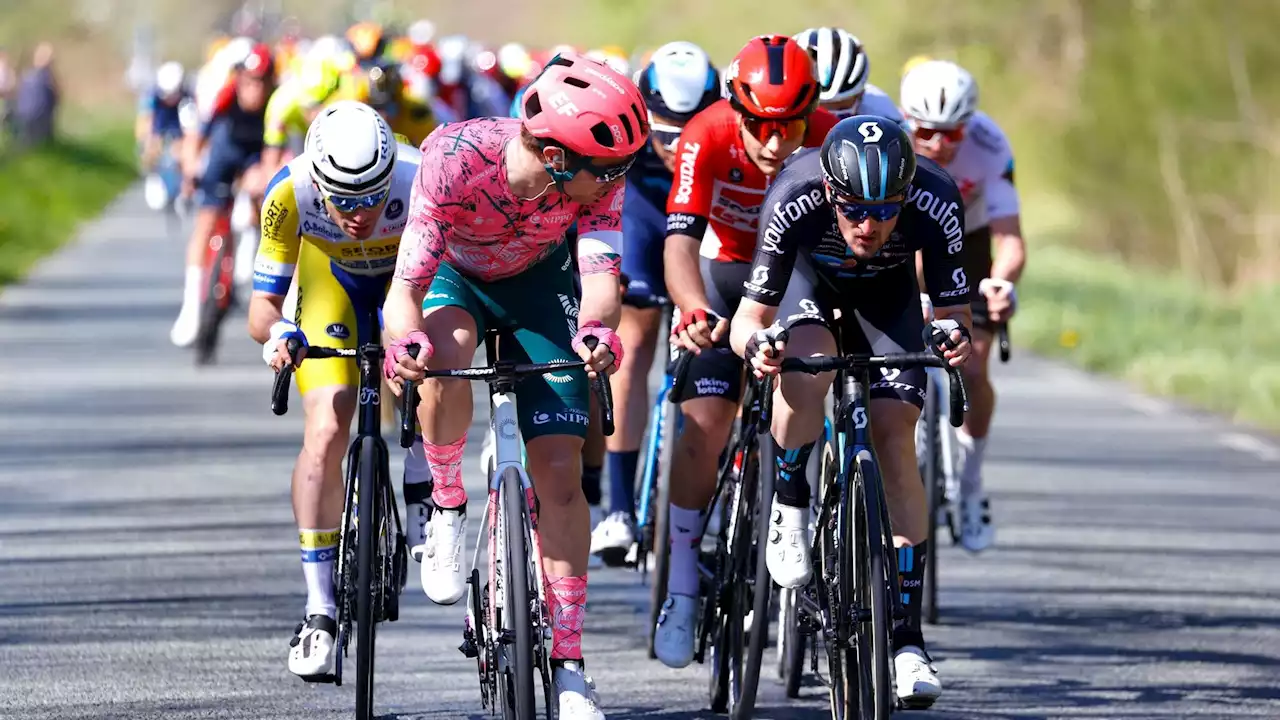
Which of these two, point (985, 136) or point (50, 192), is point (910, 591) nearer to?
point (985, 136)

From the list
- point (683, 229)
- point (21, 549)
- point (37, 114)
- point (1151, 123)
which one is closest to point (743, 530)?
point (683, 229)

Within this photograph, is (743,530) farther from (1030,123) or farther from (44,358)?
(1030,123)

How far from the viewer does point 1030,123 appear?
107ft

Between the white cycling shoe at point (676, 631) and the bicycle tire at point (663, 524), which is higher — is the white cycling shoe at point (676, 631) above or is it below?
below

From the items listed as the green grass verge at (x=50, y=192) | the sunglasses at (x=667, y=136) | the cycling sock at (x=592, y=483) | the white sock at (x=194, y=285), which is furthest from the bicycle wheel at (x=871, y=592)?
the green grass verge at (x=50, y=192)

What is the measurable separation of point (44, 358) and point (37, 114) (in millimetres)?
25359

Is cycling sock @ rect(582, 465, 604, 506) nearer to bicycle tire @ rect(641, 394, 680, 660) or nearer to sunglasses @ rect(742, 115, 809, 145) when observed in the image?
bicycle tire @ rect(641, 394, 680, 660)

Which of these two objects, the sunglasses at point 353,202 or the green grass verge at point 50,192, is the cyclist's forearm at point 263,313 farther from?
the green grass verge at point 50,192

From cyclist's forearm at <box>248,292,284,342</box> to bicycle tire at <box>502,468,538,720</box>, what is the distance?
147 cm

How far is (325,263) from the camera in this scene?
8.02 metres

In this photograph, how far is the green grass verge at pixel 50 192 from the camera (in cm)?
2931

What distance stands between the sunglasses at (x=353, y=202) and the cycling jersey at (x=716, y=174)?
110 cm

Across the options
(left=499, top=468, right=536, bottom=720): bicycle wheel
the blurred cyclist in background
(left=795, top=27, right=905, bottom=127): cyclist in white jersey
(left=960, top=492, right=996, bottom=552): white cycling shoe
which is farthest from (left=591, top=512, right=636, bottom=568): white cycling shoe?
the blurred cyclist in background

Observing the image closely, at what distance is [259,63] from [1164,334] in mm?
8081
